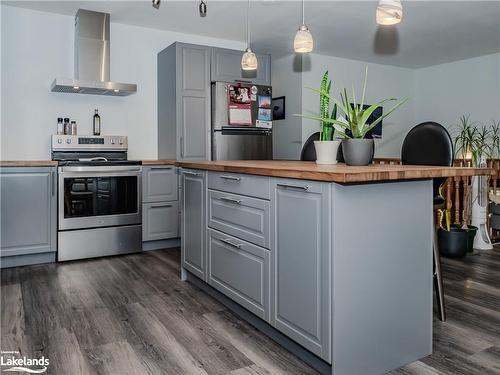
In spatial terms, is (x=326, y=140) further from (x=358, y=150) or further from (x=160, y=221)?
(x=160, y=221)

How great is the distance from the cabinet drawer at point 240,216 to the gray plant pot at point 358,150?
1.70ft

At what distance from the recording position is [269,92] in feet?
17.0

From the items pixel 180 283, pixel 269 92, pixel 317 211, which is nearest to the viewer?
pixel 317 211

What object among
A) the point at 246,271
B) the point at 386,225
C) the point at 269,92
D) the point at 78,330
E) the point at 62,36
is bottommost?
the point at 78,330

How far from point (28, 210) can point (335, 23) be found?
3642mm

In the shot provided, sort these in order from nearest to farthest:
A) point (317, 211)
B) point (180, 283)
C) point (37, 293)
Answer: point (317, 211) < point (37, 293) < point (180, 283)

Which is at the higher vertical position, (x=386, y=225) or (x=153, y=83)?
(x=153, y=83)

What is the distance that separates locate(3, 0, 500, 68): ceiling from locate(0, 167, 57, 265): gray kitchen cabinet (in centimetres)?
168

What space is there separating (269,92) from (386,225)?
361 cm

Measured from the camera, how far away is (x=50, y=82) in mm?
4336

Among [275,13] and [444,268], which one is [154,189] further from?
[444,268]

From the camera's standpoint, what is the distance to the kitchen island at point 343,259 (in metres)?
1.73

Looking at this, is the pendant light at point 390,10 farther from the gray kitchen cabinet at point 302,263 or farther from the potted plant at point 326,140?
the gray kitchen cabinet at point 302,263

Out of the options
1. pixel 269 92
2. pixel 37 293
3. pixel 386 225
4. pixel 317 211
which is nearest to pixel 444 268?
pixel 386 225
